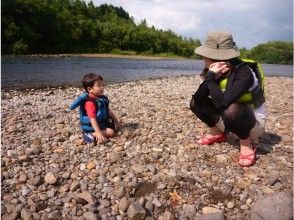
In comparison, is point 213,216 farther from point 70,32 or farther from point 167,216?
point 70,32

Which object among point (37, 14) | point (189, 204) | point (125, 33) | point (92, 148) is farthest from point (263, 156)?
point (125, 33)

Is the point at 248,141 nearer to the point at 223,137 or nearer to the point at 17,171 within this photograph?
the point at 223,137

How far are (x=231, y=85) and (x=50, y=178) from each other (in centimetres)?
264

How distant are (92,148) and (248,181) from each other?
2.50 metres

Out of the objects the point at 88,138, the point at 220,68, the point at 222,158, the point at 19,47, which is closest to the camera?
the point at 220,68

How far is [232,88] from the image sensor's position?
482cm

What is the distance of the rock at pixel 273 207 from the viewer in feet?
13.1

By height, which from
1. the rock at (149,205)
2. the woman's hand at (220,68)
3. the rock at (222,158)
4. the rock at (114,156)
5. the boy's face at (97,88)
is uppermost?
the woman's hand at (220,68)

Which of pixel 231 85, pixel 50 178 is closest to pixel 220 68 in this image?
pixel 231 85

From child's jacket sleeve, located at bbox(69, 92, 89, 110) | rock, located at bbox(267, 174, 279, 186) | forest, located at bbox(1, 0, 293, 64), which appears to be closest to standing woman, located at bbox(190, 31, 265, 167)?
rock, located at bbox(267, 174, 279, 186)

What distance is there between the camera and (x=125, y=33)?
83.6m

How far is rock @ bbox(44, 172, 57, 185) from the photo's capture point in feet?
15.5

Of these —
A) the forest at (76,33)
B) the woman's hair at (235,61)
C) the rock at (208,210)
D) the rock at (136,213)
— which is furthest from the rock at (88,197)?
the forest at (76,33)

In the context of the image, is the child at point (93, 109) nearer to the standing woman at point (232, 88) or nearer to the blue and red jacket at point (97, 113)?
the blue and red jacket at point (97, 113)
